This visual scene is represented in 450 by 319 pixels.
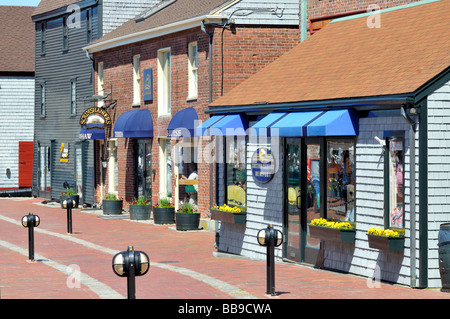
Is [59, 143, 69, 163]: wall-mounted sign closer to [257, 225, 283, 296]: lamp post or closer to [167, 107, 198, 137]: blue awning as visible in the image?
[167, 107, 198, 137]: blue awning

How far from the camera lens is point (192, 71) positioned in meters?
26.6

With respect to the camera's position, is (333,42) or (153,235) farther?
(153,235)

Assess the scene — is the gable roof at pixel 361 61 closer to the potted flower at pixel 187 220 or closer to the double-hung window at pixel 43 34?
the potted flower at pixel 187 220

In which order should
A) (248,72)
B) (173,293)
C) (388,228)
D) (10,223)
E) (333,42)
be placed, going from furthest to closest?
(10,223)
(248,72)
(333,42)
(388,228)
(173,293)

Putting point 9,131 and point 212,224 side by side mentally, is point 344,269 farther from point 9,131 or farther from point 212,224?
point 9,131

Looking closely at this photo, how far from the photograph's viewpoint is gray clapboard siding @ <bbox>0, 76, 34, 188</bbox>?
44.1m

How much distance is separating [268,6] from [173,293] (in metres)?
14.5

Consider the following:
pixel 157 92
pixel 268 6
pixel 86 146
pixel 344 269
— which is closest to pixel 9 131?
pixel 86 146

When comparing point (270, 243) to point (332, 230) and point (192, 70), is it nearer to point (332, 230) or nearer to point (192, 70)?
point (332, 230)

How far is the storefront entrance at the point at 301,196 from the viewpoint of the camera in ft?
53.7

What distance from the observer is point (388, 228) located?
46.7ft

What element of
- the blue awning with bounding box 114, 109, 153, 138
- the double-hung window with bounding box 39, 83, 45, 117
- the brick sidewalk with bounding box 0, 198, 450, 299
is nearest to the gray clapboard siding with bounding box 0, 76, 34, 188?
the double-hung window with bounding box 39, 83, 45, 117

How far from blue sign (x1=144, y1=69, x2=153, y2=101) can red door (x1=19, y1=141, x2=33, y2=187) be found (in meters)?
16.7

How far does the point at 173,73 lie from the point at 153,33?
185 centimetres
